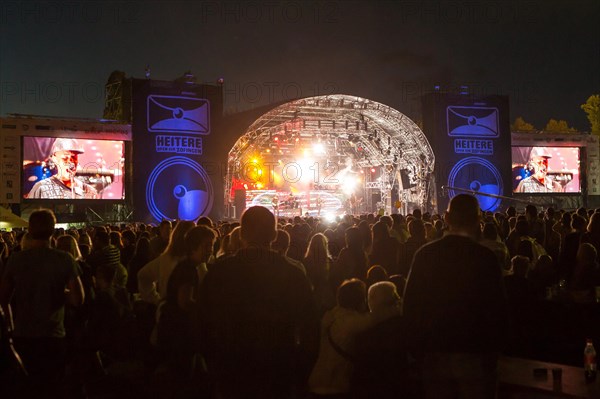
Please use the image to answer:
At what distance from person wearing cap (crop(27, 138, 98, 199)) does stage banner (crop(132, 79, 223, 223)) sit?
2581 mm

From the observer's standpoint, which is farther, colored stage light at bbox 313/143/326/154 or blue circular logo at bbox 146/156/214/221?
colored stage light at bbox 313/143/326/154

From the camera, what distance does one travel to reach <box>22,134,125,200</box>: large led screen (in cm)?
2748

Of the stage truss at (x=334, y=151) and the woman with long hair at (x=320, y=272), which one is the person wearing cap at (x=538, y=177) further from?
the woman with long hair at (x=320, y=272)

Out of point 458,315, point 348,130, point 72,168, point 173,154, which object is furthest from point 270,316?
point 348,130

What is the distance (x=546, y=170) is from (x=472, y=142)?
623 centimetres

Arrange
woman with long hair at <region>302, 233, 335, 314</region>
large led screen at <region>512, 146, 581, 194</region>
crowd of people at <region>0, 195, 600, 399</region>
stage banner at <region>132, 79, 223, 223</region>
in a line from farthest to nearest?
large led screen at <region>512, 146, 581, 194</region>, stage banner at <region>132, 79, 223, 223</region>, woman with long hair at <region>302, 233, 335, 314</region>, crowd of people at <region>0, 195, 600, 399</region>

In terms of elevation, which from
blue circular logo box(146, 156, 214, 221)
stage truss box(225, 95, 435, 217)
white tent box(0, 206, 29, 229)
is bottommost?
white tent box(0, 206, 29, 229)

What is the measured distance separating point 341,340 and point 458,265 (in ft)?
3.92

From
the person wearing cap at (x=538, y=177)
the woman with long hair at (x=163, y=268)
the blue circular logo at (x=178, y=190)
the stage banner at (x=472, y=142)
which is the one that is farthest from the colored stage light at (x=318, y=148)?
the woman with long hair at (x=163, y=268)

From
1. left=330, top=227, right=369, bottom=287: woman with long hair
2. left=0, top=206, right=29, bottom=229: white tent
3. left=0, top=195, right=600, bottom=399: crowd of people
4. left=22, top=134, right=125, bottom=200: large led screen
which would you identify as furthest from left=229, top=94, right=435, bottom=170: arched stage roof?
left=0, top=195, right=600, bottom=399: crowd of people

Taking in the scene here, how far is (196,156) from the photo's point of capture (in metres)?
28.9

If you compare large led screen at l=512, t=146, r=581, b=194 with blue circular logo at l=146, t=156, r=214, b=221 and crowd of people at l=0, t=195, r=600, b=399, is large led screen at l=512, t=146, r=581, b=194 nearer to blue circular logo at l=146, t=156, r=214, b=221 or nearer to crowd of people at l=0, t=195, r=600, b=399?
blue circular logo at l=146, t=156, r=214, b=221

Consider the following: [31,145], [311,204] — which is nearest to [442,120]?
[311,204]

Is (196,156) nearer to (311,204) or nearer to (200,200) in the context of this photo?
(200,200)
